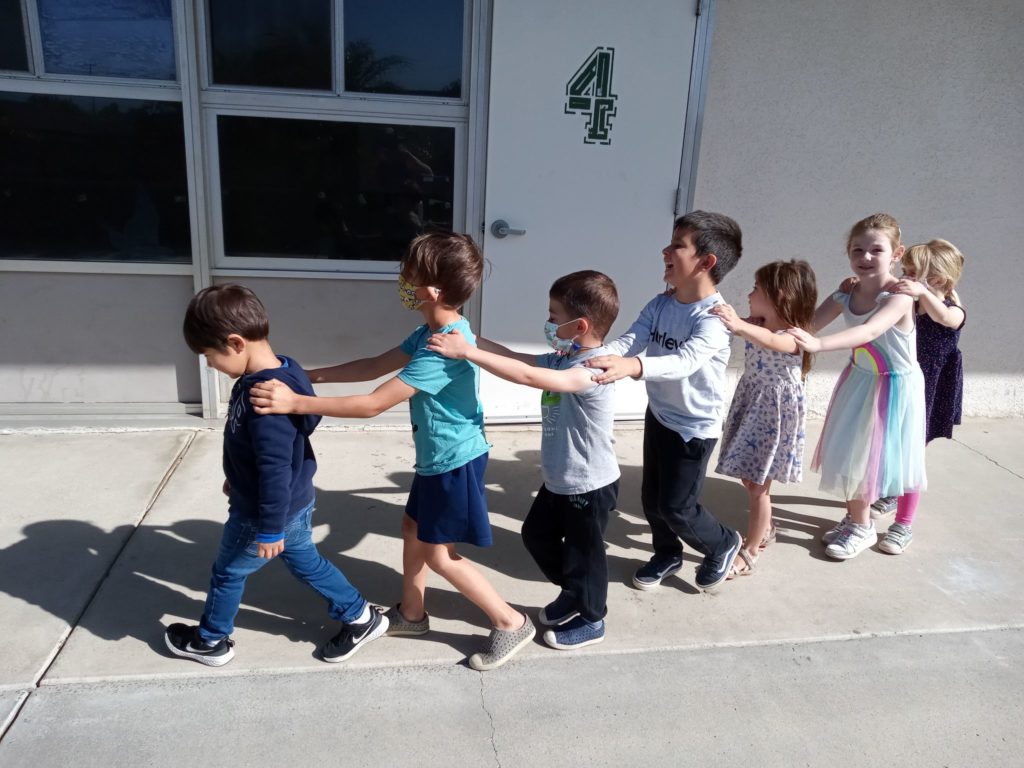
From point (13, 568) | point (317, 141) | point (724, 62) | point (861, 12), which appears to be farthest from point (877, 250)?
point (13, 568)

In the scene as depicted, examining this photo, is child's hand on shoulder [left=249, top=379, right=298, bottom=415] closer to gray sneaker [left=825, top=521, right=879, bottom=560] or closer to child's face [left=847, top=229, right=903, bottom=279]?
child's face [left=847, top=229, right=903, bottom=279]

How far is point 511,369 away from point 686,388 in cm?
84

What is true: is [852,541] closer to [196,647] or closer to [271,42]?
[196,647]

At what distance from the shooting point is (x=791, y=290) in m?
2.80

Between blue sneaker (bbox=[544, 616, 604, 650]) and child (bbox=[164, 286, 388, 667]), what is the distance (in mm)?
582

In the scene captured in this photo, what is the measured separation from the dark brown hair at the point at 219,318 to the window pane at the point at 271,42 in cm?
246

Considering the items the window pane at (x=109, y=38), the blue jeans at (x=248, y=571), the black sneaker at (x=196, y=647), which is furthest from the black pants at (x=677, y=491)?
the window pane at (x=109, y=38)

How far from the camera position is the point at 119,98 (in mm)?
4051

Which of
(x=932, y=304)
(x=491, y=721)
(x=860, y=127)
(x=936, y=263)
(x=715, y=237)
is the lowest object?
(x=491, y=721)

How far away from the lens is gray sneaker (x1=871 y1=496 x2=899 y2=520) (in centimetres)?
366

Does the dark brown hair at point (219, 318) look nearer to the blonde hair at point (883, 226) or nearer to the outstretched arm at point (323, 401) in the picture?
the outstretched arm at point (323, 401)

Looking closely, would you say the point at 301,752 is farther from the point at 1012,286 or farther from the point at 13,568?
the point at 1012,286

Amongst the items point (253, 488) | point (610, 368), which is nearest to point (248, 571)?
point (253, 488)

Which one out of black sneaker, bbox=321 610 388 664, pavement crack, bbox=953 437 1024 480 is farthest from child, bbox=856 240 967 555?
black sneaker, bbox=321 610 388 664
